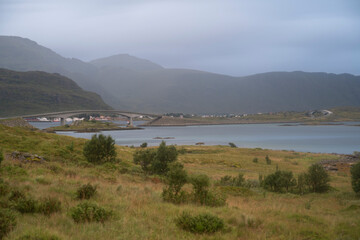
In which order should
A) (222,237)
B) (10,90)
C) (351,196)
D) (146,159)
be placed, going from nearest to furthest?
1. (222,237)
2. (351,196)
3. (146,159)
4. (10,90)

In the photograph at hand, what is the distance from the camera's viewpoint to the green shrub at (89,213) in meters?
6.49

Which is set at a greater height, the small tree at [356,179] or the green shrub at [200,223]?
the green shrub at [200,223]

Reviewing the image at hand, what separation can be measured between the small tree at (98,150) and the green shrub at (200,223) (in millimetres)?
15171

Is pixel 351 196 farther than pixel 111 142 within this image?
No

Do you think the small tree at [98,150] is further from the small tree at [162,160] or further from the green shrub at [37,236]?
the green shrub at [37,236]

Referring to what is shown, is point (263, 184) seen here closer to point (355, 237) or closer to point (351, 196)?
point (351, 196)

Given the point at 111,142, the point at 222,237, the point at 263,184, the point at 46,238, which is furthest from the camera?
the point at 111,142

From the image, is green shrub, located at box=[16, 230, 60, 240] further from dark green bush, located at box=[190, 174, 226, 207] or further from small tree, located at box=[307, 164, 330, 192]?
small tree, located at box=[307, 164, 330, 192]

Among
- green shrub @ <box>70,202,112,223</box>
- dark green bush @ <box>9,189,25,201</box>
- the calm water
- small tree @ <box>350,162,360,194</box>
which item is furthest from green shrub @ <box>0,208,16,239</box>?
the calm water

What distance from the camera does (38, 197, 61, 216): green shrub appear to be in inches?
270

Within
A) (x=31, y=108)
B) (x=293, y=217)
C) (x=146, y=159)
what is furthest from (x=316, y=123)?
(x=293, y=217)

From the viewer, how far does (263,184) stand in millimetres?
18562

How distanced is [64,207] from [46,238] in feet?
7.42

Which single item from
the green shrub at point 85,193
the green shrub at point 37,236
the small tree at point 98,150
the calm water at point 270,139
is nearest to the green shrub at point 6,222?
the green shrub at point 37,236
